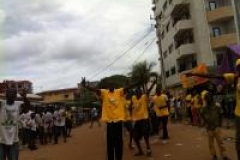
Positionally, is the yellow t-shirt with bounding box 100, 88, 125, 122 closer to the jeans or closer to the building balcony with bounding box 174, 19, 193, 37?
the jeans

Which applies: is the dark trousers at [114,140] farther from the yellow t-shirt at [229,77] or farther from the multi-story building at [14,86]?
the yellow t-shirt at [229,77]

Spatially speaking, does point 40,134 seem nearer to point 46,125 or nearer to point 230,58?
point 46,125

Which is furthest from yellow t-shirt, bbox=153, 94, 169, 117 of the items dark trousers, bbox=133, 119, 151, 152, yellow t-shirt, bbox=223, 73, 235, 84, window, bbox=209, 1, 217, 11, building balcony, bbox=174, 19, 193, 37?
building balcony, bbox=174, 19, 193, 37

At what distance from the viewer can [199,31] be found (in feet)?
147

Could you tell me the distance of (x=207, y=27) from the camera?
44188mm

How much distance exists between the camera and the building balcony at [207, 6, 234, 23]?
42875 millimetres

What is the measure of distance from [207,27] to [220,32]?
52.8 inches

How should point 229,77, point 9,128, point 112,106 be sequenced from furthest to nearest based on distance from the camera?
point 112,106
point 9,128
point 229,77

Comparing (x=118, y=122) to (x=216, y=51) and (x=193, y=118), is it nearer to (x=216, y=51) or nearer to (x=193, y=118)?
(x=193, y=118)

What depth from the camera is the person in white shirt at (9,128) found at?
25.6 ft

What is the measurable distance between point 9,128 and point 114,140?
2449 millimetres

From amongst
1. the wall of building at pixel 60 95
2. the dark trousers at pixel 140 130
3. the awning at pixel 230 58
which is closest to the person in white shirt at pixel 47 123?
the awning at pixel 230 58

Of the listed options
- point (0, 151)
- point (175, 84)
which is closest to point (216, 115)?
point (0, 151)

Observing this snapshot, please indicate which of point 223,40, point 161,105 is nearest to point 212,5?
point 223,40
